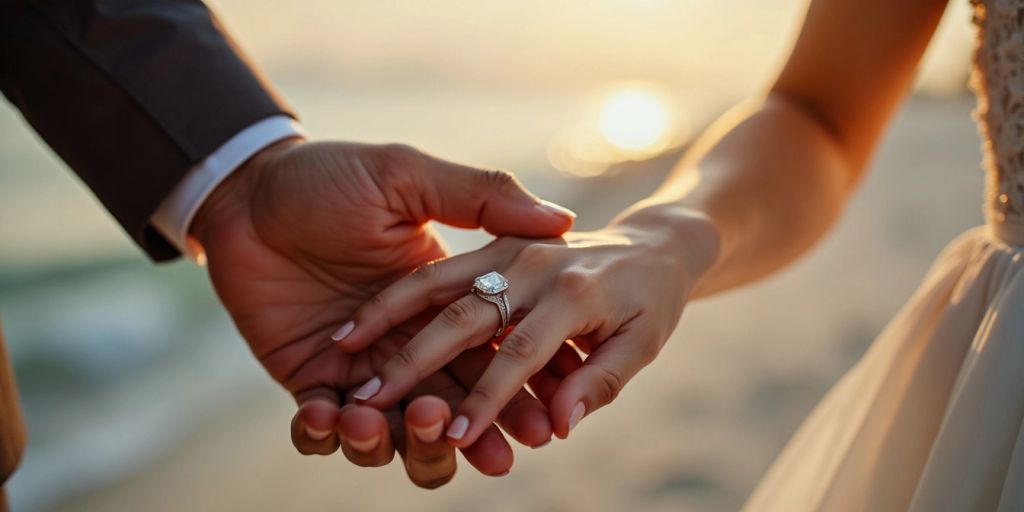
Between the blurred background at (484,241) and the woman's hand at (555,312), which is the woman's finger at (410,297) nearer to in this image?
the woman's hand at (555,312)

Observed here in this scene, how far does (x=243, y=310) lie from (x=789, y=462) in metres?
1.08

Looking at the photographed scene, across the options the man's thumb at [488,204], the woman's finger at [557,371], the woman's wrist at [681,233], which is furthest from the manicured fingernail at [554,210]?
the woman's finger at [557,371]

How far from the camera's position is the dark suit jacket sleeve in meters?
1.67

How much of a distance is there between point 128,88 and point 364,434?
0.94 meters

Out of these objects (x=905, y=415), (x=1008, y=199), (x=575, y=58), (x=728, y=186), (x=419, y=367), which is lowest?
(x=575, y=58)

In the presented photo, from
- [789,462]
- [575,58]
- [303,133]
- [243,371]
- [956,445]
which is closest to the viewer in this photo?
[956,445]

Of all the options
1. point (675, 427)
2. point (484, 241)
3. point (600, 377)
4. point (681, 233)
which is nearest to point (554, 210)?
point (681, 233)

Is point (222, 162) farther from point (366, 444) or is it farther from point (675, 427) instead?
point (675, 427)

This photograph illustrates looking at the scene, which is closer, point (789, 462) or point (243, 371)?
point (789, 462)

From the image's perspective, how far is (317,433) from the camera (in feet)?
4.02

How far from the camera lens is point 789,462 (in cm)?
160

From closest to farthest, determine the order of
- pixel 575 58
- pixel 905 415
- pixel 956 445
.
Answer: pixel 956 445 < pixel 905 415 < pixel 575 58

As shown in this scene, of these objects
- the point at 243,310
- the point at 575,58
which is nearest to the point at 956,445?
the point at 243,310

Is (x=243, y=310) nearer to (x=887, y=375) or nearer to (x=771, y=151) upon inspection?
(x=771, y=151)
